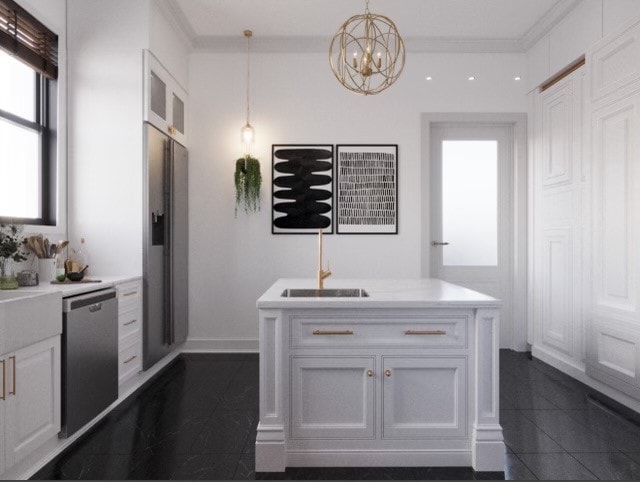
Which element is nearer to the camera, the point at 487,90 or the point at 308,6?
the point at 308,6

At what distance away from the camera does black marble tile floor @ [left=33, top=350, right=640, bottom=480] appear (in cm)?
228

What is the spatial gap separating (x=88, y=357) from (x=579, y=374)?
3.59m

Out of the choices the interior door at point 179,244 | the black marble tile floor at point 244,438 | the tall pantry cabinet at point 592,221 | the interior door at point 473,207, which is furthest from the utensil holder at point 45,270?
the tall pantry cabinet at point 592,221

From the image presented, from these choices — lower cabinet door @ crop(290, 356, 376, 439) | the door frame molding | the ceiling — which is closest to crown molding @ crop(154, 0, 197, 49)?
the ceiling

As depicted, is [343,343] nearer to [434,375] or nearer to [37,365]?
[434,375]

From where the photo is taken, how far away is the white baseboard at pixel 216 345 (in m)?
4.74

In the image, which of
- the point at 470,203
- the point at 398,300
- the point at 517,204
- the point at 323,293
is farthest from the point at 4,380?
the point at 517,204

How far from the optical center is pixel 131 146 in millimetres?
3586

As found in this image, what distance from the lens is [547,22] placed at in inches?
166

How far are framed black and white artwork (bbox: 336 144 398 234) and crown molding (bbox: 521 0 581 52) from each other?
1.62m

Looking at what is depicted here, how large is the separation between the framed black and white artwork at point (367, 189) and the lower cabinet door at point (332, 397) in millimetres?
2524

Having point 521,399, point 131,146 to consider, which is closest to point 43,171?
point 131,146

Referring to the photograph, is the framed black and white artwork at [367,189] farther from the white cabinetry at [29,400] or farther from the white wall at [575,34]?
the white cabinetry at [29,400]

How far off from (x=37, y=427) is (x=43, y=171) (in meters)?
1.95
